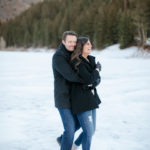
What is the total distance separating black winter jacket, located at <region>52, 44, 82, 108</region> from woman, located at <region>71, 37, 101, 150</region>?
0.20 ft

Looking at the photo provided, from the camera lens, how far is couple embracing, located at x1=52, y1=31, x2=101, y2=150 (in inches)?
88.4

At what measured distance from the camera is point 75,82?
230 cm

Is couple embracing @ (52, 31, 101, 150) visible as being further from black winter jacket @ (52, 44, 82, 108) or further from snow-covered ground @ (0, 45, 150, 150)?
snow-covered ground @ (0, 45, 150, 150)

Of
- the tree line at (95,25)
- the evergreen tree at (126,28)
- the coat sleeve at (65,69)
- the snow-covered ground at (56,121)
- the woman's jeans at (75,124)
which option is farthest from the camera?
the evergreen tree at (126,28)

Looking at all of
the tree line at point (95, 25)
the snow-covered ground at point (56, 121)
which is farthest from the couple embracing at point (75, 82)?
the tree line at point (95, 25)

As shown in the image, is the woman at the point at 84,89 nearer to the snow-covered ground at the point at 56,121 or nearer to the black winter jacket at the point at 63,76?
the black winter jacket at the point at 63,76

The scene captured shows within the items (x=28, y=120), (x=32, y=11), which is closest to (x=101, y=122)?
(x=28, y=120)

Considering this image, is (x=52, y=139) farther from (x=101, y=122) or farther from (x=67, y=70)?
(x=67, y=70)

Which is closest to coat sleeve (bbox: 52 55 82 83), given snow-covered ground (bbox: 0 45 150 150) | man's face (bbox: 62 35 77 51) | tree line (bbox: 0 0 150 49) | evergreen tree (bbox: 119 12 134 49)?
man's face (bbox: 62 35 77 51)

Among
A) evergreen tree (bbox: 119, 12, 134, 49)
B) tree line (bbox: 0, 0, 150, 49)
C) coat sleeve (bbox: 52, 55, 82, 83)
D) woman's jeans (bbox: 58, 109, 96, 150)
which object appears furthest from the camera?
evergreen tree (bbox: 119, 12, 134, 49)

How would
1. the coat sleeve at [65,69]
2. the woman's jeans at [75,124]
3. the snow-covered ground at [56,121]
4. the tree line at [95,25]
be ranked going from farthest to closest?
the tree line at [95,25], the snow-covered ground at [56,121], the woman's jeans at [75,124], the coat sleeve at [65,69]

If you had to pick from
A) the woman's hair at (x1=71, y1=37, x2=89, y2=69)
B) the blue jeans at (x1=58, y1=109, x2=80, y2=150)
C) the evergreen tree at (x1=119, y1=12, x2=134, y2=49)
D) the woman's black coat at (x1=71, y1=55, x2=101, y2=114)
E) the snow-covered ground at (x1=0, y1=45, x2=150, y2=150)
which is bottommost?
the snow-covered ground at (x1=0, y1=45, x2=150, y2=150)

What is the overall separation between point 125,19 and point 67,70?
32.5 meters

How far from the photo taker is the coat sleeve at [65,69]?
2207mm
